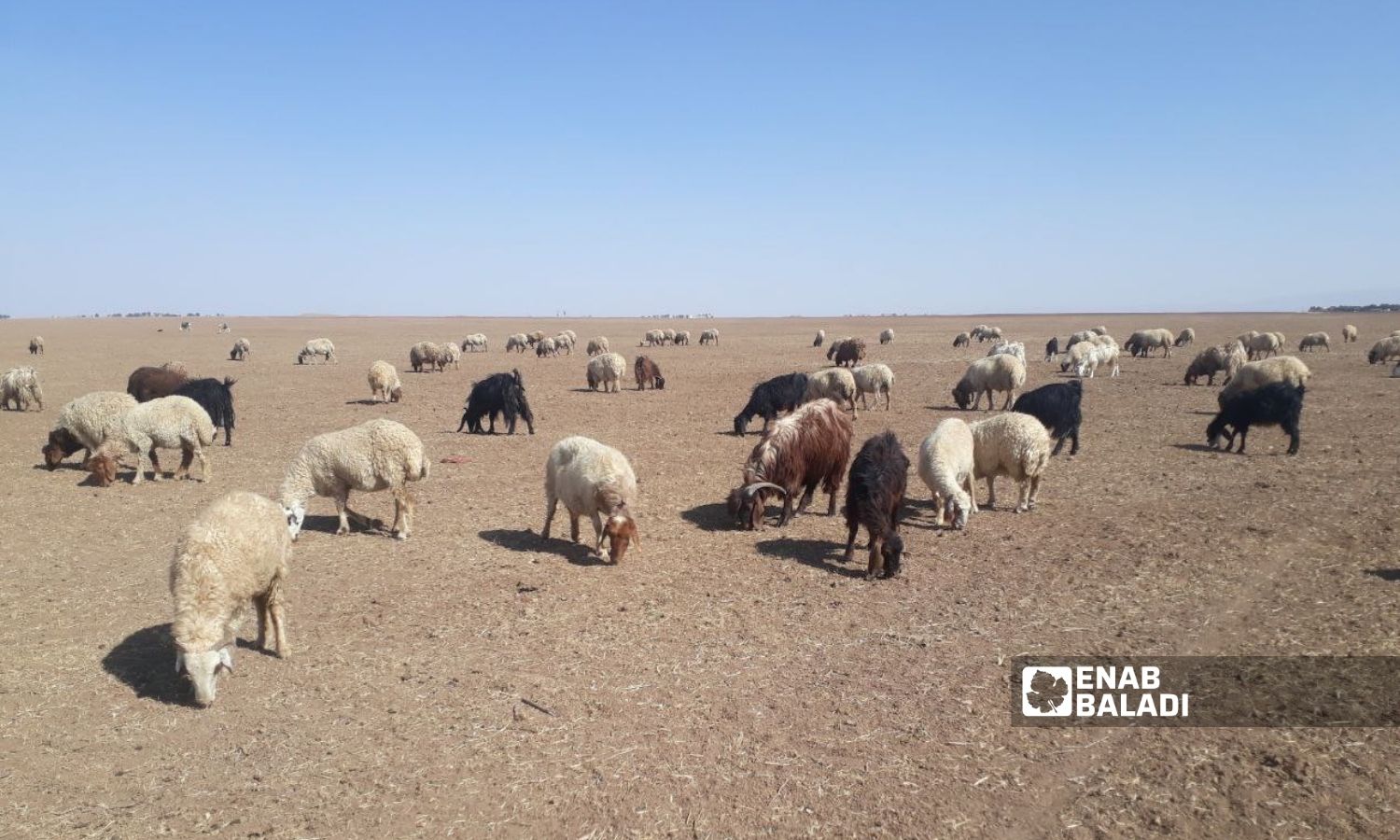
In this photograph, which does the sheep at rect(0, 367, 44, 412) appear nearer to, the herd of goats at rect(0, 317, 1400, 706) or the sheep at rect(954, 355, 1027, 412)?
the herd of goats at rect(0, 317, 1400, 706)

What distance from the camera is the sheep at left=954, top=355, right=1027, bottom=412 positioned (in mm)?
22859

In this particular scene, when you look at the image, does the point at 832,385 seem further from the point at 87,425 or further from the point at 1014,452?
the point at 87,425

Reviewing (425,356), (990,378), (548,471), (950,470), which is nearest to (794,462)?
(950,470)

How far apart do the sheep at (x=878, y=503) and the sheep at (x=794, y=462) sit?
1835 mm

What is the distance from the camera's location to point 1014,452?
11.6m

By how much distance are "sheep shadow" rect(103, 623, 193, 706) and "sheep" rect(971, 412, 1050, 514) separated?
11144mm

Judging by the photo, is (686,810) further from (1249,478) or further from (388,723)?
(1249,478)

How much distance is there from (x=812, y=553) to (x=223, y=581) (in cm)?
702

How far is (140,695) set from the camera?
6320mm

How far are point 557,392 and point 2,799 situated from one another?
2605 centimetres

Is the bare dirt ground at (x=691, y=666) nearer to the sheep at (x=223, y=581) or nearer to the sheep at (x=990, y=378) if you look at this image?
the sheep at (x=223, y=581)

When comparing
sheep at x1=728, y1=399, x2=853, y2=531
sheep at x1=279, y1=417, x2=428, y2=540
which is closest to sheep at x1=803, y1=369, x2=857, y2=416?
sheep at x1=728, y1=399, x2=853, y2=531

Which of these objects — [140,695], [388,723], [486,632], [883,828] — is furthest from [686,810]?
[140,695]

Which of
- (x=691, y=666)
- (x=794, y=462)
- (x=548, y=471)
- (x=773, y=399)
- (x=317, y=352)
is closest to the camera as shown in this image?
(x=691, y=666)
